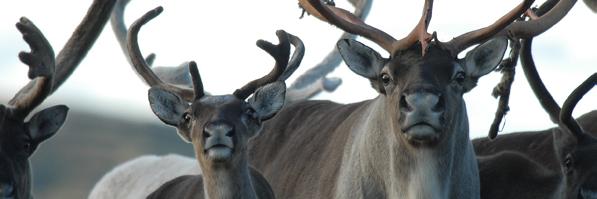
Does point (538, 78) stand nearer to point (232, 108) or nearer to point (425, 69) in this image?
point (425, 69)

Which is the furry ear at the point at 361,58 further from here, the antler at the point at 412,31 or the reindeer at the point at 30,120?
the reindeer at the point at 30,120

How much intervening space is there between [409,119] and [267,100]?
4.24 ft

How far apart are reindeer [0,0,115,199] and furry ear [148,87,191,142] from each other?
62 centimetres

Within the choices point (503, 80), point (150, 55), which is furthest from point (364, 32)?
point (150, 55)

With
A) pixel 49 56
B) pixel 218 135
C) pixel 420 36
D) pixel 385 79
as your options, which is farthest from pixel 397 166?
pixel 49 56

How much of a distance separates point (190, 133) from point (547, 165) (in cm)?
383

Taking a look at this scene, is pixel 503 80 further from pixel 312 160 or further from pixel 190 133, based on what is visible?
pixel 190 133

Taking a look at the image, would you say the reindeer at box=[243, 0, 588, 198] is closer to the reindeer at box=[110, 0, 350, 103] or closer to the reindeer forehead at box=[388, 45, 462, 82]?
the reindeer forehead at box=[388, 45, 462, 82]

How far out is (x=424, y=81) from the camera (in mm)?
14820

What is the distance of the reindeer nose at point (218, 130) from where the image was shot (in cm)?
1479

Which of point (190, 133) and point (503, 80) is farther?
point (503, 80)

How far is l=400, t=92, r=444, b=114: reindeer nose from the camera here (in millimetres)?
14633

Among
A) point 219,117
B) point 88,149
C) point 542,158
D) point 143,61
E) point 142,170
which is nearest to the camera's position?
point 219,117

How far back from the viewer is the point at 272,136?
18500mm
